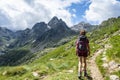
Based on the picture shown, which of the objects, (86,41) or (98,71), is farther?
(98,71)

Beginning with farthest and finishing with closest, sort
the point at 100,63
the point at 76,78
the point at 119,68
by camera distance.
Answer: the point at 100,63 < the point at 119,68 < the point at 76,78

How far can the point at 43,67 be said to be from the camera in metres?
27.9

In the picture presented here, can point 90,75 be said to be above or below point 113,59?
below

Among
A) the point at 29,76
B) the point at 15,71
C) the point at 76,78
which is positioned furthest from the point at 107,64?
the point at 15,71

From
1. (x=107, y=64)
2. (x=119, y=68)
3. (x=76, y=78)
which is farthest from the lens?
(x=107, y=64)

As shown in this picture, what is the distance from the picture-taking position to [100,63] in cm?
2762

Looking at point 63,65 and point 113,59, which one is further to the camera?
point 63,65

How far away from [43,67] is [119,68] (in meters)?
8.73

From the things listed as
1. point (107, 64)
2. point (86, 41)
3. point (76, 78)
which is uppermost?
point (86, 41)

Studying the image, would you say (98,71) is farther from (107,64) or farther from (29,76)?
(29,76)

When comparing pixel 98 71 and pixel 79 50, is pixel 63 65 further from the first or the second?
pixel 79 50

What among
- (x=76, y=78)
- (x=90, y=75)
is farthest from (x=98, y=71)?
(x=76, y=78)

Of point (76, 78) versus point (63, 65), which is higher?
point (63, 65)

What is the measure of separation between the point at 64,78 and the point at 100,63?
6.79 meters
